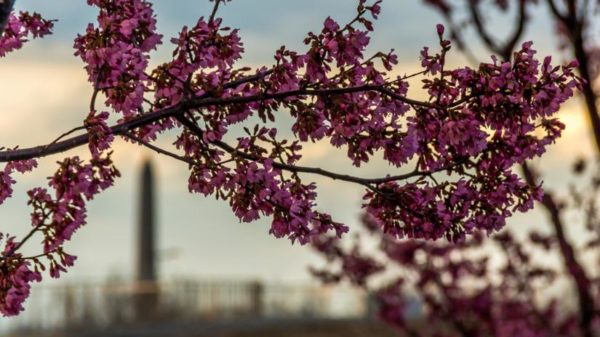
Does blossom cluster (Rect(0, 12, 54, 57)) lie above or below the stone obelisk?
below

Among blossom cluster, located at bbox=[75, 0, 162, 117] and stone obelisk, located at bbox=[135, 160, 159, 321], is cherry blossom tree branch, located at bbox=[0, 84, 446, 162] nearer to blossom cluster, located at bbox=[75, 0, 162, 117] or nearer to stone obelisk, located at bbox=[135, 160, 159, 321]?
blossom cluster, located at bbox=[75, 0, 162, 117]

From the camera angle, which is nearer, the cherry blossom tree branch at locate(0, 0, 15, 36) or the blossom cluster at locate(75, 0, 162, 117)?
the cherry blossom tree branch at locate(0, 0, 15, 36)

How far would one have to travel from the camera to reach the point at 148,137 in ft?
22.4

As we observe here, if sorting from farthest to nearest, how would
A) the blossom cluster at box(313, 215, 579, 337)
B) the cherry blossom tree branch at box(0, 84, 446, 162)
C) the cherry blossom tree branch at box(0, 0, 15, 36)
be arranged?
the blossom cluster at box(313, 215, 579, 337) < the cherry blossom tree branch at box(0, 84, 446, 162) < the cherry blossom tree branch at box(0, 0, 15, 36)

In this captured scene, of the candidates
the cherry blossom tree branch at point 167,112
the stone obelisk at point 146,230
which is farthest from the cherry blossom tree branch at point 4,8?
the stone obelisk at point 146,230

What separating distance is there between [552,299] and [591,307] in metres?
4.70

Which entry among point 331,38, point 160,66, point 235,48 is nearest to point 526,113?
point 331,38

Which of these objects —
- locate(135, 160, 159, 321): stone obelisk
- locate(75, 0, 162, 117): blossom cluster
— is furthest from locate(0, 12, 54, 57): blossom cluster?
locate(135, 160, 159, 321): stone obelisk

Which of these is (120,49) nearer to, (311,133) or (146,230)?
(311,133)

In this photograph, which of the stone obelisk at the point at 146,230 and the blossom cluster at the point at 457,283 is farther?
the stone obelisk at the point at 146,230

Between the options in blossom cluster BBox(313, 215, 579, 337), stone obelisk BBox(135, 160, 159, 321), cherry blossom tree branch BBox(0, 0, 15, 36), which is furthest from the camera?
stone obelisk BBox(135, 160, 159, 321)

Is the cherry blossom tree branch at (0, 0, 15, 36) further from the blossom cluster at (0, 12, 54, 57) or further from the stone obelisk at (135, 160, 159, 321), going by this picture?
the stone obelisk at (135, 160, 159, 321)

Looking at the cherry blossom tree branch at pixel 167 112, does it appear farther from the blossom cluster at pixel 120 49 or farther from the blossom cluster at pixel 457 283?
the blossom cluster at pixel 457 283

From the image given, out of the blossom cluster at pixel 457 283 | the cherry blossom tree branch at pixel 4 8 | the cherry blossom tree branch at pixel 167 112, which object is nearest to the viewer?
the cherry blossom tree branch at pixel 4 8
